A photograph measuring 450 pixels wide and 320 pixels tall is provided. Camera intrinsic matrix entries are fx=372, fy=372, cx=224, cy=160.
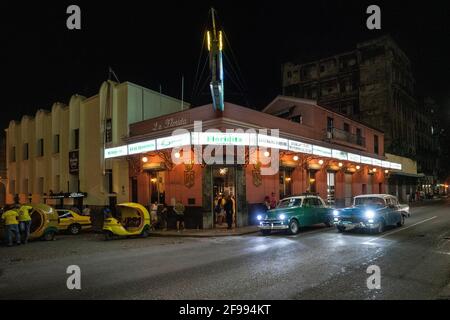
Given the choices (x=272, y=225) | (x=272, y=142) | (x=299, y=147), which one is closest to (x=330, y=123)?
(x=299, y=147)

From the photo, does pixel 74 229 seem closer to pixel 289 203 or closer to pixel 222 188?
pixel 222 188

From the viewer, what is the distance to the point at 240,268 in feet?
30.6

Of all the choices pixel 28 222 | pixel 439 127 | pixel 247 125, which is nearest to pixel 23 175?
pixel 28 222

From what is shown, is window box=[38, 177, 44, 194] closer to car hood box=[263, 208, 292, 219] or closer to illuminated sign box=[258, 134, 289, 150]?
illuminated sign box=[258, 134, 289, 150]

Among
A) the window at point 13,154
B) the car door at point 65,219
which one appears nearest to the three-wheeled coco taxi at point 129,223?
the car door at point 65,219

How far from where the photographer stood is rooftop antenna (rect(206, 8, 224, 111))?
1856 centimetres

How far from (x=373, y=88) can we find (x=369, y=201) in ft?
152

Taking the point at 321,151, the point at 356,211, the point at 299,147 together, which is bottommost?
the point at 356,211

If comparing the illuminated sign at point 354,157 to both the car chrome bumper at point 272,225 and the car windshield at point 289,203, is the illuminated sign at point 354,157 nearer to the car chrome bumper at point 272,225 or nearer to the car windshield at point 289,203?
the car windshield at point 289,203

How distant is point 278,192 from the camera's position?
23.5m

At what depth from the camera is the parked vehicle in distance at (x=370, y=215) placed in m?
15.6

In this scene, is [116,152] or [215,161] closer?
[215,161]

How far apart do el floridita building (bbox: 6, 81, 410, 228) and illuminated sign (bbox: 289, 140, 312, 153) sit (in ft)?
0.19

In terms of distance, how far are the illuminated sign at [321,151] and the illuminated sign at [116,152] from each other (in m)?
12.2
